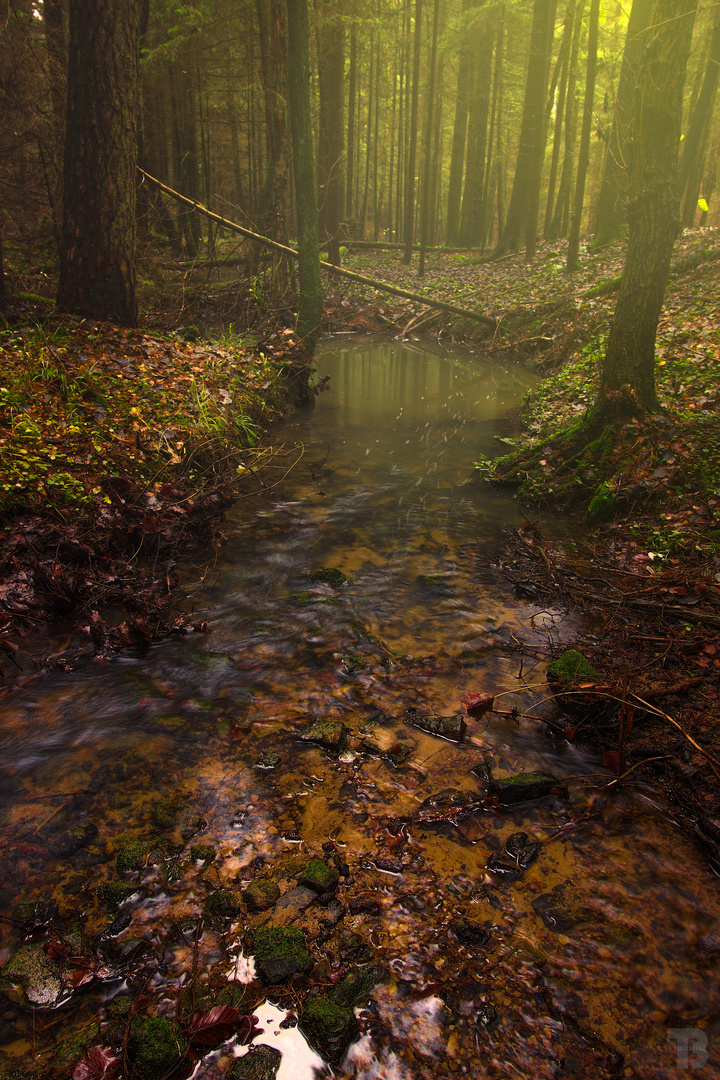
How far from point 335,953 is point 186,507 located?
15.0 ft

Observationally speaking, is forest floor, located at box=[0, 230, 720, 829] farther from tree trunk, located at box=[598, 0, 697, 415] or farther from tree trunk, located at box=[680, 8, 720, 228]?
tree trunk, located at box=[680, 8, 720, 228]

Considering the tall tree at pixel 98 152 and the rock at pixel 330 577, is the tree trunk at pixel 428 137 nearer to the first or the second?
the tall tree at pixel 98 152

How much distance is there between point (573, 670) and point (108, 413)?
5493 millimetres

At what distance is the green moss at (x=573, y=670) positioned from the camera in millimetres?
3914

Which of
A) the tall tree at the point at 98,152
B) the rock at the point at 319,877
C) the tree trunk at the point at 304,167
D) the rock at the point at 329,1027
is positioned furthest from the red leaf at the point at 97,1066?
the tree trunk at the point at 304,167

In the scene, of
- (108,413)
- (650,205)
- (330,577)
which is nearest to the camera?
(330,577)

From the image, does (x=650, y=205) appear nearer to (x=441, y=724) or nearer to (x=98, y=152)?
(x=441, y=724)

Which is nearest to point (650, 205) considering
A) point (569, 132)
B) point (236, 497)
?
point (236, 497)

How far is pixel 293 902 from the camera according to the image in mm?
2736

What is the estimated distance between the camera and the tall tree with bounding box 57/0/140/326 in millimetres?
7914

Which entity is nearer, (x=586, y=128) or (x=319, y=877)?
(x=319, y=877)

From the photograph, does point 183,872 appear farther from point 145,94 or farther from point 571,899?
point 145,94

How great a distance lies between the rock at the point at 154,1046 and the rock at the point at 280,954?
0.38 metres

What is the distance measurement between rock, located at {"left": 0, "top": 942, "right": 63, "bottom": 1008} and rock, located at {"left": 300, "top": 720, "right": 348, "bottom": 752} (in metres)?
1.71
